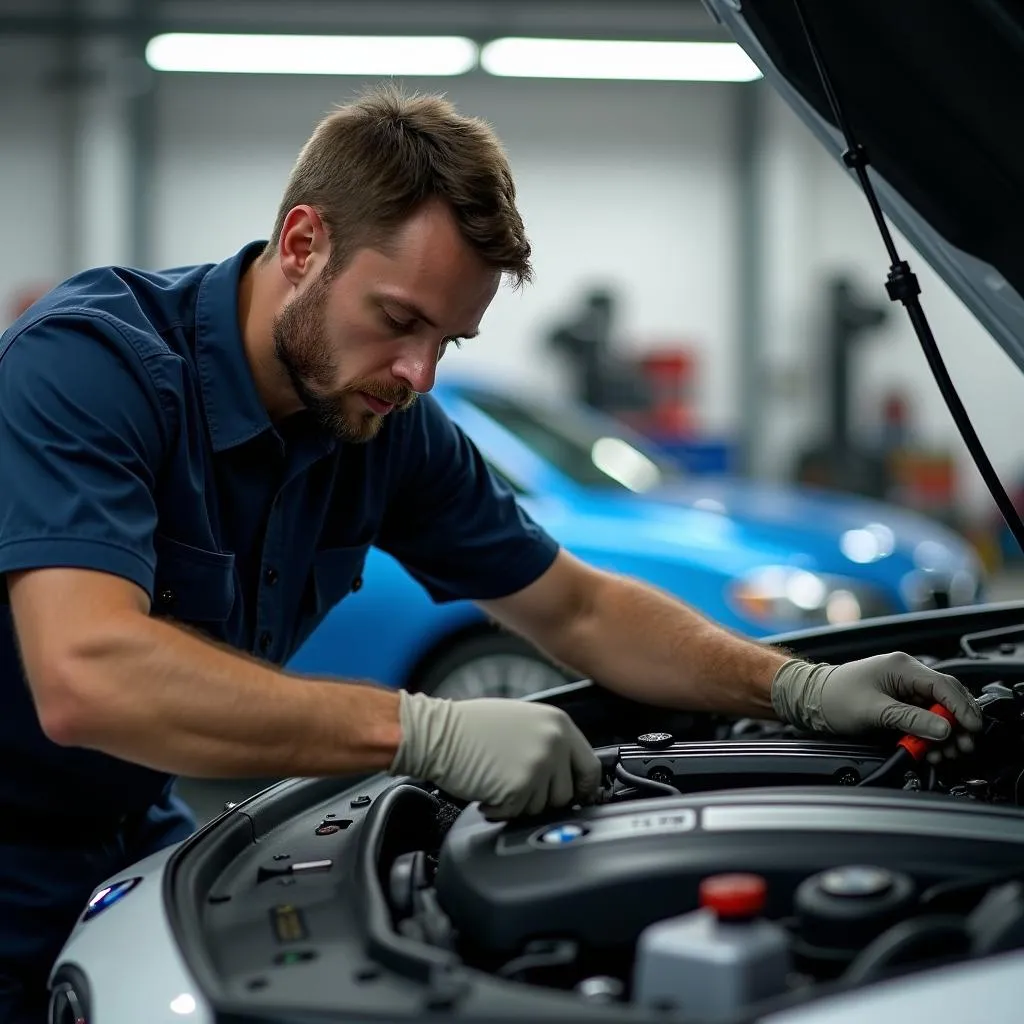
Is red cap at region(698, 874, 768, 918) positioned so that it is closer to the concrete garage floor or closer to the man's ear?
the man's ear

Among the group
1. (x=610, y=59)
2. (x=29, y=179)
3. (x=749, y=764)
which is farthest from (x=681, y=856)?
(x=29, y=179)

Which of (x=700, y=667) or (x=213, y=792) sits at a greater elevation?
(x=700, y=667)

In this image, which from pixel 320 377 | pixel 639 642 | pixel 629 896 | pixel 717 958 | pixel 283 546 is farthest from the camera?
pixel 639 642

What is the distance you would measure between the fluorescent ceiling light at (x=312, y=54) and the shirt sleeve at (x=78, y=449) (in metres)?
8.06

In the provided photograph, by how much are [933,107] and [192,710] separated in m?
0.91

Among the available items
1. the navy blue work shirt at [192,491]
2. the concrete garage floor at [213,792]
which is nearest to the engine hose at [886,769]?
the navy blue work shirt at [192,491]

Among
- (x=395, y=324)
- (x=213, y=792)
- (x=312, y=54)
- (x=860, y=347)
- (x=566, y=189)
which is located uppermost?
(x=312, y=54)

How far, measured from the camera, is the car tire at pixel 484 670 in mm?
3557

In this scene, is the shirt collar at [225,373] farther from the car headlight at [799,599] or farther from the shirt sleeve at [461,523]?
the car headlight at [799,599]

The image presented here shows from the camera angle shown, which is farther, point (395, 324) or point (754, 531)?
point (754, 531)

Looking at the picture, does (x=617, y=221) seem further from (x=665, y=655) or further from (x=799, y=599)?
(x=665, y=655)

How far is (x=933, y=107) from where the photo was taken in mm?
1392

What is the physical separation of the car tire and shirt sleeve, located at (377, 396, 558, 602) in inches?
65.6

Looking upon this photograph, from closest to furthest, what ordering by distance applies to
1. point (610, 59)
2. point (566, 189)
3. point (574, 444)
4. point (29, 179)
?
point (574, 444) → point (610, 59) → point (29, 179) → point (566, 189)
